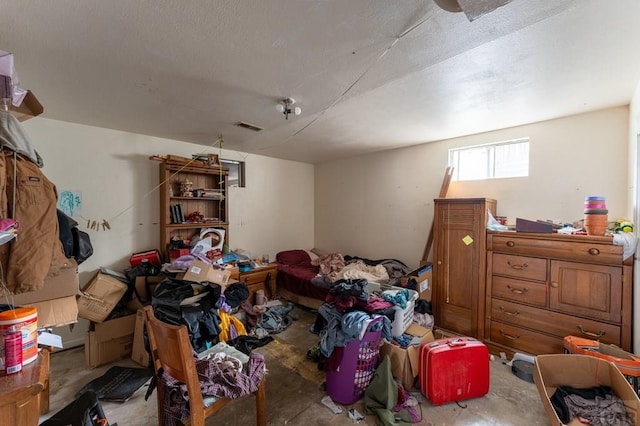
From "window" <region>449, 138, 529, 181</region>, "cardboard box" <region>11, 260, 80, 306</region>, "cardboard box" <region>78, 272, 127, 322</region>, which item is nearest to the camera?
"cardboard box" <region>11, 260, 80, 306</region>

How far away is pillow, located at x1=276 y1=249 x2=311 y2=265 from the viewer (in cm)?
442

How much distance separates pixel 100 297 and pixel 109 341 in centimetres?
42

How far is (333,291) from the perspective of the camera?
7.30 ft

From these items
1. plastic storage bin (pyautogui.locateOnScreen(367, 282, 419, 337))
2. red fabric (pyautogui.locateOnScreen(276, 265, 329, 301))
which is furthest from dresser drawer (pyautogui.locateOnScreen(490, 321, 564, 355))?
red fabric (pyautogui.locateOnScreen(276, 265, 329, 301))

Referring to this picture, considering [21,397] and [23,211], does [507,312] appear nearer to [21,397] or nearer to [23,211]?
[21,397]

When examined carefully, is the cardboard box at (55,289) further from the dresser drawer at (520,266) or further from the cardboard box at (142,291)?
the dresser drawer at (520,266)

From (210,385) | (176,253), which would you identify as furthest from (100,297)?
(210,385)

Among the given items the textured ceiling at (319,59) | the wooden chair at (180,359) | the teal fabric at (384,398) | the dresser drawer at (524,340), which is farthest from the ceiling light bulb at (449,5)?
the dresser drawer at (524,340)

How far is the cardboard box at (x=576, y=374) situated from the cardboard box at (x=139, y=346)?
3092 mm

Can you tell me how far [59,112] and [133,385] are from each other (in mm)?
2465

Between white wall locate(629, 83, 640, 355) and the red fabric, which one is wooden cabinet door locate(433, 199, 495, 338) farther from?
the red fabric

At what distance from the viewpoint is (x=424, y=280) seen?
3137 millimetres

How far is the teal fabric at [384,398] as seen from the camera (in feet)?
5.71

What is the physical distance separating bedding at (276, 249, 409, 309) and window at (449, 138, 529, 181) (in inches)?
60.6
